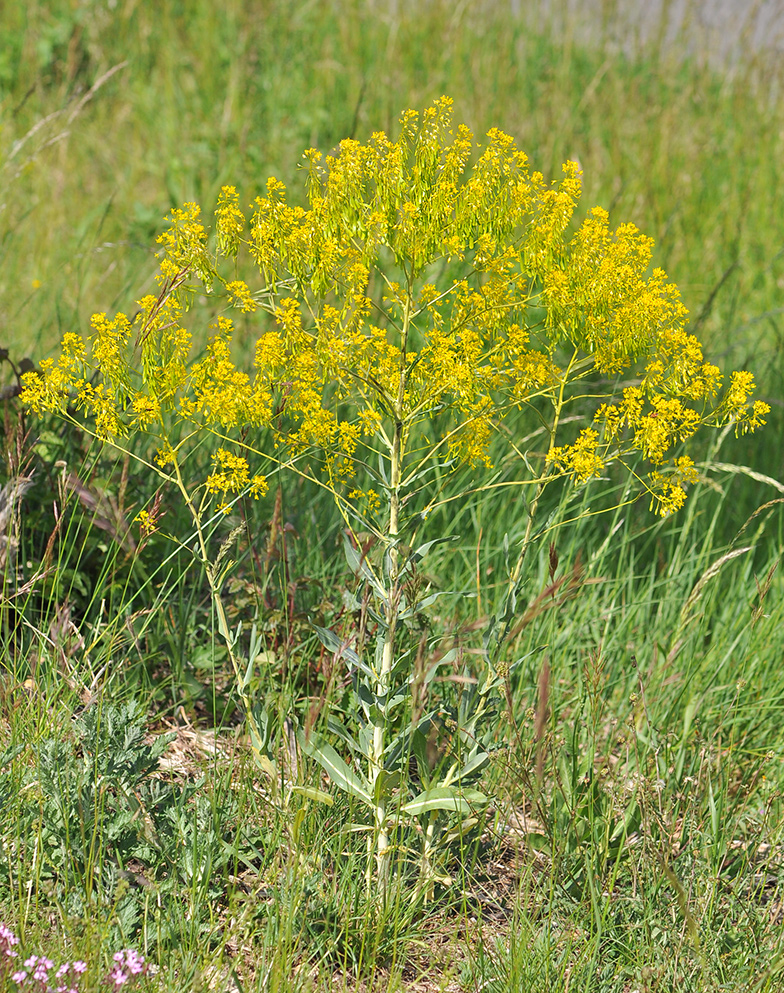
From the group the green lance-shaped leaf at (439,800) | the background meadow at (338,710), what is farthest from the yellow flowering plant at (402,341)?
A: the background meadow at (338,710)

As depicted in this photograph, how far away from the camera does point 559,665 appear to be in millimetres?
2617

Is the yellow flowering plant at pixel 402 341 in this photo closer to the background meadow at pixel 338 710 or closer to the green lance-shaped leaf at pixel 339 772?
the green lance-shaped leaf at pixel 339 772

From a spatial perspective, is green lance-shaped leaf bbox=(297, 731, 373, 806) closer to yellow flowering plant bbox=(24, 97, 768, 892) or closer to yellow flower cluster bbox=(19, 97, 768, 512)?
yellow flowering plant bbox=(24, 97, 768, 892)

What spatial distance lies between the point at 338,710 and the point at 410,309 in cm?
92

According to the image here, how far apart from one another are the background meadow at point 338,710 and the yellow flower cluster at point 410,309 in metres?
0.29

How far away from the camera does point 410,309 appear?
174 cm

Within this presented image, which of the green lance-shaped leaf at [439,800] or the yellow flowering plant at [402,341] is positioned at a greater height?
the yellow flowering plant at [402,341]

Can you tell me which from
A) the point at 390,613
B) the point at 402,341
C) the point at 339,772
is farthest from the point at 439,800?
the point at 402,341

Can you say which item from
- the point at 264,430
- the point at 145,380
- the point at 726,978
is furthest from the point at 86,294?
the point at 726,978

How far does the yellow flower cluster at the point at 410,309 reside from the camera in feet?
5.56

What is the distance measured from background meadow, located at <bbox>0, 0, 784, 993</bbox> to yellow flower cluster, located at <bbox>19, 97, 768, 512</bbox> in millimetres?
294

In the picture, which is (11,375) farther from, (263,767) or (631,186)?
(631,186)

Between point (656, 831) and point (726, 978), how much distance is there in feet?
1.26

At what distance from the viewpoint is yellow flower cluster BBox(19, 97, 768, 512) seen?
1694mm
